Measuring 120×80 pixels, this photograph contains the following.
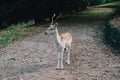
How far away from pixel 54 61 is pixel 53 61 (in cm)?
4

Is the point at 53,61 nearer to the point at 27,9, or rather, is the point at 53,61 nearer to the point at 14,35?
the point at 14,35

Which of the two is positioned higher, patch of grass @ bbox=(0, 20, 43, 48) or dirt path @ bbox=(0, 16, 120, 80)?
patch of grass @ bbox=(0, 20, 43, 48)

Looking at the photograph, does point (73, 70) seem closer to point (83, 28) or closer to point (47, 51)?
point (47, 51)

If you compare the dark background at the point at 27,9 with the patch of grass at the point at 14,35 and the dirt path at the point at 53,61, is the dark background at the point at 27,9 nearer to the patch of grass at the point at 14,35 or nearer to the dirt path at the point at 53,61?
the patch of grass at the point at 14,35

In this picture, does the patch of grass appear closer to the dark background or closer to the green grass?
the green grass

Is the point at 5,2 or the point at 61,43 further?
the point at 5,2

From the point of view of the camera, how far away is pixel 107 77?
10.3m

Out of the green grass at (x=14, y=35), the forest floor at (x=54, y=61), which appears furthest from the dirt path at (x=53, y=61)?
the green grass at (x=14, y=35)

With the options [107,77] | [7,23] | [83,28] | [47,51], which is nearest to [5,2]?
[7,23]

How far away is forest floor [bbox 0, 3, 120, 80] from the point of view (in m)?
10.7

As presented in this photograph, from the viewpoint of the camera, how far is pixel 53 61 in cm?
1255

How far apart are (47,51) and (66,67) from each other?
3012 mm

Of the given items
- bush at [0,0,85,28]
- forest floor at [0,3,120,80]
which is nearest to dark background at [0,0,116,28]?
bush at [0,0,85,28]

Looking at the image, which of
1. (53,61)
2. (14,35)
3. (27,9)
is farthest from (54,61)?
(27,9)
